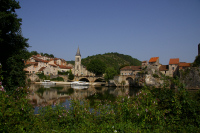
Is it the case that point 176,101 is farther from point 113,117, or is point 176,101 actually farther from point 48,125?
point 48,125

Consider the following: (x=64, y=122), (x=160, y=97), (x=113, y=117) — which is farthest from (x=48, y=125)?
(x=160, y=97)

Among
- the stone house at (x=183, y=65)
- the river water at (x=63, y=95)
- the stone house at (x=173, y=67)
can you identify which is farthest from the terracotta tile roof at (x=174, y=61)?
the river water at (x=63, y=95)

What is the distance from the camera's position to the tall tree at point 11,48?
1198cm

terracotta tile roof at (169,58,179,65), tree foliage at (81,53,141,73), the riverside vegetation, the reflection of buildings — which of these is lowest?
the reflection of buildings

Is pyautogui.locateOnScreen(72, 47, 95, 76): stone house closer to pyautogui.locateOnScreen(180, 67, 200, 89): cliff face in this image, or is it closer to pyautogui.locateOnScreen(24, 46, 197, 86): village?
pyautogui.locateOnScreen(24, 46, 197, 86): village

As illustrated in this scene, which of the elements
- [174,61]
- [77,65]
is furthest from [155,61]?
[77,65]

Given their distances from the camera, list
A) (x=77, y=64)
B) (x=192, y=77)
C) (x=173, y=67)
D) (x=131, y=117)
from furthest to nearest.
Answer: (x=77, y=64)
(x=173, y=67)
(x=192, y=77)
(x=131, y=117)

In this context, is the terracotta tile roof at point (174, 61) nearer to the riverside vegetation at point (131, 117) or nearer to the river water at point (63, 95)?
the river water at point (63, 95)

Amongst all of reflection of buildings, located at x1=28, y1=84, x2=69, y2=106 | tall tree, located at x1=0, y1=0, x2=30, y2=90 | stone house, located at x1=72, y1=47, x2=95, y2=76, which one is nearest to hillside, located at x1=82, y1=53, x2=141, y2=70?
stone house, located at x1=72, y1=47, x2=95, y2=76

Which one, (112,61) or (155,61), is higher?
(112,61)

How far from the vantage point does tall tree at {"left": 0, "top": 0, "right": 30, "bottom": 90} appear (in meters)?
12.0

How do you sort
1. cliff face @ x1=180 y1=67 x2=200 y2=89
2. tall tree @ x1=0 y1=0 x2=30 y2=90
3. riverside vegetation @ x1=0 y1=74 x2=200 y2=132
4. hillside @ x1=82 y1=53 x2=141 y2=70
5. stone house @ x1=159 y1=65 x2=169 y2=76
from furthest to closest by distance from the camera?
hillside @ x1=82 y1=53 x2=141 y2=70
stone house @ x1=159 y1=65 x2=169 y2=76
cliff face @ x1=180 y1=67 x2=200 y2=89
tall tree @ x1=0 y1=0 x2=30 y2=90
riverside vegetation @ x1=0 y1=74 x2=200 y2=132

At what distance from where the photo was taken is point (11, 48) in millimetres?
12914

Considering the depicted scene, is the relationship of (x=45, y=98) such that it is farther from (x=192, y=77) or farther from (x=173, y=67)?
(x=173, y=67)
